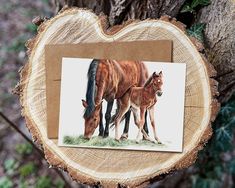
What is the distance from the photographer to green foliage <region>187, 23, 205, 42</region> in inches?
55.7

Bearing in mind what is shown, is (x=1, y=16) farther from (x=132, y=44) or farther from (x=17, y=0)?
(x=132, y=44)

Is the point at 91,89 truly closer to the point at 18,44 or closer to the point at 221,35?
the point at 221,35

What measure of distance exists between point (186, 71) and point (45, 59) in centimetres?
45

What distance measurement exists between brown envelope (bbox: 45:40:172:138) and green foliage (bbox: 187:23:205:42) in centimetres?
17

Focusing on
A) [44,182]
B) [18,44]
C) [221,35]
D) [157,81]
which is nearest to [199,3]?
[221,35]

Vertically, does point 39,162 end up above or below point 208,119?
below

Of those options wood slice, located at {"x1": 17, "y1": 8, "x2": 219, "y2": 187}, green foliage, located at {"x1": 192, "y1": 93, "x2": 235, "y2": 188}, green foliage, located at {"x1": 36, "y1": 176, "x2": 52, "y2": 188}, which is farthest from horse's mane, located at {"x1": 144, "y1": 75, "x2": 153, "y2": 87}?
green foliage, located at {"x1": 36, "y1": 176, "x2": 52, "y2": 188}

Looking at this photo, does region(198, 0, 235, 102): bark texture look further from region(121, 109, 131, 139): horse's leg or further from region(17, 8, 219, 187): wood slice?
region(121, 109, 131, 139): horse's leg

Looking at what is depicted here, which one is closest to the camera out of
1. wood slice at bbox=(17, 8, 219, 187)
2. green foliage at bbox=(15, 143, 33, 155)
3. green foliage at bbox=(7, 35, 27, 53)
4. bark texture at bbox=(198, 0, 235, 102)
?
wood slice at bbox=(17, 8, 219, 187)

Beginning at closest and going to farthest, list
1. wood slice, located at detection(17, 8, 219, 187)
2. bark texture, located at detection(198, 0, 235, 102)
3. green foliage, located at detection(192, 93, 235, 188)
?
wood slice, located at detection(17, 8, 219, 187)
bark texture, located at detection(198, 0, 235, 102)
green foliage, located at detection(192, 93, 235, 188)

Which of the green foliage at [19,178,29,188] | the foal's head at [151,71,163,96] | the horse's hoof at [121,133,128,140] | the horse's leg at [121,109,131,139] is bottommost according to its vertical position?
the green foliage at [19,178,29,188]

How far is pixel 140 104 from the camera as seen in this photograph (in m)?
1.30

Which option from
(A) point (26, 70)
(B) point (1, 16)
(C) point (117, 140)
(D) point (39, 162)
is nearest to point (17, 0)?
(B) point (1, 16)

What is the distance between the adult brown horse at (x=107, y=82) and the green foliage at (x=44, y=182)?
1054mm
